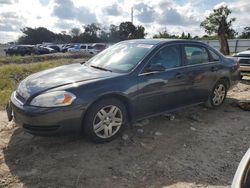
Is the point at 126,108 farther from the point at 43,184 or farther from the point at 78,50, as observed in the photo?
the point at 78,50

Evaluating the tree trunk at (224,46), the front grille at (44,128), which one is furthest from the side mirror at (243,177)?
the tree trunk at (224,46)

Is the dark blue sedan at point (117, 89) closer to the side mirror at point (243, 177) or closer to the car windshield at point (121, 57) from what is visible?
the car windshield at point (121, 57)

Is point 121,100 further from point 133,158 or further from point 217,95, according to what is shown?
point 217,95

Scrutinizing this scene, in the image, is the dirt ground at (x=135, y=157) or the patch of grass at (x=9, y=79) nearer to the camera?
the dirt ground at (x=135, y=157)

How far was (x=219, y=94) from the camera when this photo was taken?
631 centimetres

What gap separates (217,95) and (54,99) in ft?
12.3

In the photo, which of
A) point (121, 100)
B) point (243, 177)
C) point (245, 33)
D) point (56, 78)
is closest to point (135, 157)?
point (121, 100)

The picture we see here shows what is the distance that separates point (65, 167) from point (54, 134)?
0.49 m

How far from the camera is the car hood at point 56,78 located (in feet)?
13.6

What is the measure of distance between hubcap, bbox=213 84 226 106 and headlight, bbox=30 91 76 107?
136 inches

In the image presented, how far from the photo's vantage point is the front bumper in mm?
3840

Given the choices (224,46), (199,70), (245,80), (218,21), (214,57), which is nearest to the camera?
(199,70)

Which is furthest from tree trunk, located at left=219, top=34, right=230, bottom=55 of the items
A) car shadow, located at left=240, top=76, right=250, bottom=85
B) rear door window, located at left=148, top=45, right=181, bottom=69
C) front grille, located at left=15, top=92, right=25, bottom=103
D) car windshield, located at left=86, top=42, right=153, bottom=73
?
front grille, located at left=15, top=92, right=25, bottom=103

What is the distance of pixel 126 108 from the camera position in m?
4.56
